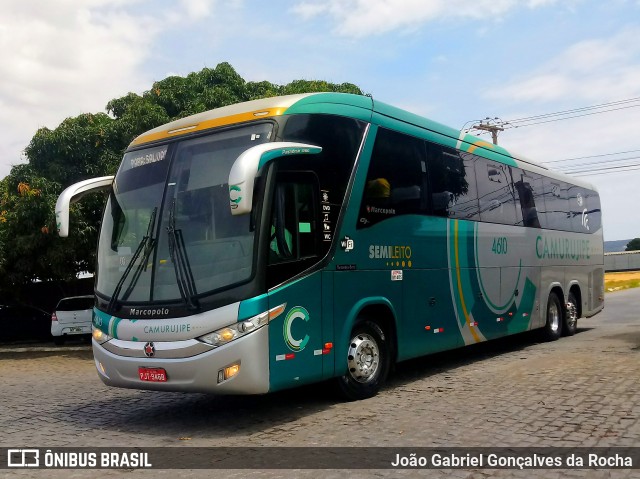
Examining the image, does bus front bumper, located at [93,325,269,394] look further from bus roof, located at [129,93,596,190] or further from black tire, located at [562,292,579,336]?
black tire, located at [562,292,579,336]

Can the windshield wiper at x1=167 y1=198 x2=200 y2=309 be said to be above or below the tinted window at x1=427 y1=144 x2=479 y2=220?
below

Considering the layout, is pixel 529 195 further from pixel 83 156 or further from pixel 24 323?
pixel 24 323

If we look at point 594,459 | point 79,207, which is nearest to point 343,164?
point 594,459

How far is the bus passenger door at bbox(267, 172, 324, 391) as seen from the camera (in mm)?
6914

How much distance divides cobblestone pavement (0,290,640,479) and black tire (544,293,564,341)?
91.1 inches

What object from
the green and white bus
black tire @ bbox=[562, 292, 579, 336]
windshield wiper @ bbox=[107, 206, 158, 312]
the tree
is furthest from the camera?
the tree

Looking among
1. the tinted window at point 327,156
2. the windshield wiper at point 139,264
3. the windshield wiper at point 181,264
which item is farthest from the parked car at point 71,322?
the tinted window at point 327,156

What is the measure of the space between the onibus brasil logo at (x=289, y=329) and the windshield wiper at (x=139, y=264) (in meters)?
1.72

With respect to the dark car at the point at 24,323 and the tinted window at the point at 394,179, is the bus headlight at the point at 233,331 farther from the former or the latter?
the dark car at the point at 24,323

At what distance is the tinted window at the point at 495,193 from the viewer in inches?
452

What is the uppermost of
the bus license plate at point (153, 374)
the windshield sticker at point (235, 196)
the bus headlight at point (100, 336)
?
the windshield sticker at point (235, 196)

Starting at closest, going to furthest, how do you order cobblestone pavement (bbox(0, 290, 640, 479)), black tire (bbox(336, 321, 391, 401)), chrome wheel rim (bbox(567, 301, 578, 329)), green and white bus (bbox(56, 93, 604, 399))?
cobblestone pavement (bbox(0, 290, 640, 479)) < green and white bus (bbox(56, 93, 604, 399)) < black tire (bbox(336, 321, 391, 401)) < chrome wheel rim (bbox(567, 301, 578, 329))

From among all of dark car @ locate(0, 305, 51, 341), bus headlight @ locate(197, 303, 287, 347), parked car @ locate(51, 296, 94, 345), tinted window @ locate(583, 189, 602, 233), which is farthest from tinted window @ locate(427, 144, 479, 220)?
dark car @ locate(0, 305, 51, 341)

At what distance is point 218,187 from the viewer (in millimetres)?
7168
